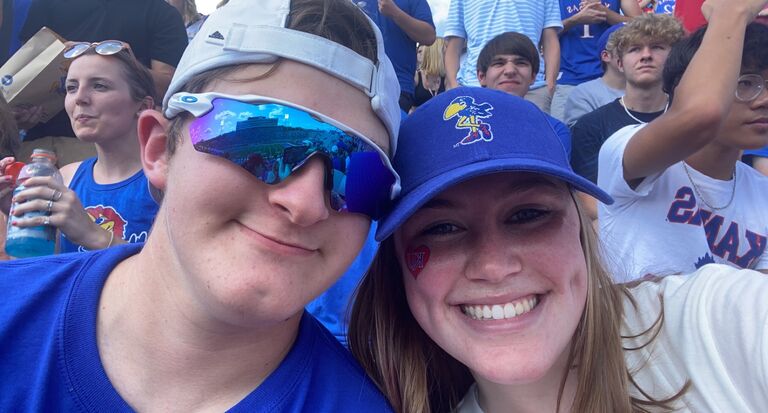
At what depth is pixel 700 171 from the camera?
9.07 feet

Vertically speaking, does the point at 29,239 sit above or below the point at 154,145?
below

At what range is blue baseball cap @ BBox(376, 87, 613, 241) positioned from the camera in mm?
1438

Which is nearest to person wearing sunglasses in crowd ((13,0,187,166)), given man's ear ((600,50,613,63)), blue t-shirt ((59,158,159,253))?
blue t-shirt ((59,158,159,253))

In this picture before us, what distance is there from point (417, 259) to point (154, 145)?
764 millimetres

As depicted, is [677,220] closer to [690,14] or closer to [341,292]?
[341,292]

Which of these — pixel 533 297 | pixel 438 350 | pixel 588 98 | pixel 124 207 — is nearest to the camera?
pixel 533 297

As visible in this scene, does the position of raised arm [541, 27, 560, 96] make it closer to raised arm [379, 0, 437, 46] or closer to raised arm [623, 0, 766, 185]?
raised arm [379, 0, 437, 46]

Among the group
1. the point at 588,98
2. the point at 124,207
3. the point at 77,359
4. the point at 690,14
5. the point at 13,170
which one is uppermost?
the point at 690,14

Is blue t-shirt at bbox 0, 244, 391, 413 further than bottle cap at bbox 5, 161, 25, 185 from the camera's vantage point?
No

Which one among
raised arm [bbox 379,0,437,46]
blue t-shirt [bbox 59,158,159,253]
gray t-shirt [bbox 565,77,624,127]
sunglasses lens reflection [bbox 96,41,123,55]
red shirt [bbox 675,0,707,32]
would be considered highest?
red shirt [bbox 675,0,707,32]

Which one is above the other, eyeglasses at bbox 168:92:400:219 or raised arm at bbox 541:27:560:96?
eyeglasses at bbox 168:92:400:219

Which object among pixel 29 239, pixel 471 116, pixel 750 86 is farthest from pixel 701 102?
pixel 29 239

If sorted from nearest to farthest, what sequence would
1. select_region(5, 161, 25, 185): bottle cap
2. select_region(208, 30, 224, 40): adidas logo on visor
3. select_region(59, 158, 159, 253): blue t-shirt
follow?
select_region(208, 30, 224, 40): adidas logo on visor < select_region(5, 161, 25, 185): bottle cap < select_region(59, 158, 159, 253): blue t-shirt

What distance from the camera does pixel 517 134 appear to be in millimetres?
1553
